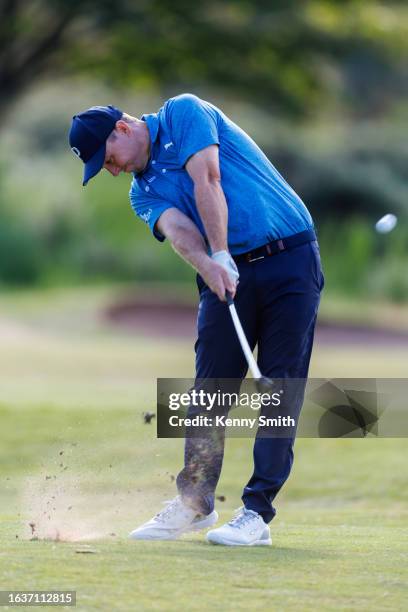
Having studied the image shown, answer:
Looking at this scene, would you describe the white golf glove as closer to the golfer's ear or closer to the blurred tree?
the golfer's ear

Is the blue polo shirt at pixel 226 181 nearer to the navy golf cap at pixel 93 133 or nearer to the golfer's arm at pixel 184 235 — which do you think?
the golfer's arm at pixel 184 235

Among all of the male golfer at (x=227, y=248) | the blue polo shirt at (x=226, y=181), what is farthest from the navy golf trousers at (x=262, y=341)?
the blue polo shirt at (x=226, y=181)

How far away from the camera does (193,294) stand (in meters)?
25.9

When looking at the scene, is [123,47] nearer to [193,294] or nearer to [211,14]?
[211,14]

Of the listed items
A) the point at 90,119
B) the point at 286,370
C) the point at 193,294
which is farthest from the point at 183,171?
the point at 193,294

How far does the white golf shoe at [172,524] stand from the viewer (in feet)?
17.1

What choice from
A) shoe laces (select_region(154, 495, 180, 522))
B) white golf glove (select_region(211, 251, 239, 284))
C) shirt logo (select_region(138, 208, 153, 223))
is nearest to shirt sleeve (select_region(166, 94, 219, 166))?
shirt logo (select_region(138, 208, 153, 223))

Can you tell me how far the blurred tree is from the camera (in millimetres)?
27688

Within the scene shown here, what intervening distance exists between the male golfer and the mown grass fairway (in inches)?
8.5

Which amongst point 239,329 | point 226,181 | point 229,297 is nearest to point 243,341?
point 239,329

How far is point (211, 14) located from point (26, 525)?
2349cm

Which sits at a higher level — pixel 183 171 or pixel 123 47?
pixel 123 47

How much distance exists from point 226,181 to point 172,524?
51.3 inches

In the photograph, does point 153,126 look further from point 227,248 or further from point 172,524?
point 172,524
